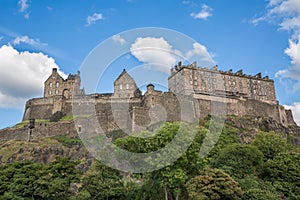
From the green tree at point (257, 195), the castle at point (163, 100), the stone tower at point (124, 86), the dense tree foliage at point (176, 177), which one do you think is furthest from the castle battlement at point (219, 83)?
the green tree at point (257, 195)

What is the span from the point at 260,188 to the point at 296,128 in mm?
51414

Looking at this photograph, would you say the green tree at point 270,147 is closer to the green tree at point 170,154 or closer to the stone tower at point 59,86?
the green tree at point 170,154

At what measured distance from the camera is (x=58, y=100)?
210 feet

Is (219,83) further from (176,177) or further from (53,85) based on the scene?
(176,177)

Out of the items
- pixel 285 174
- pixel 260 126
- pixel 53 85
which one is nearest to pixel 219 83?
pixel 260 126

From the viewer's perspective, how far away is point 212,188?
23.6m

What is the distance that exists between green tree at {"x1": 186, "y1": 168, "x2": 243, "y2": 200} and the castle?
83.0 feet

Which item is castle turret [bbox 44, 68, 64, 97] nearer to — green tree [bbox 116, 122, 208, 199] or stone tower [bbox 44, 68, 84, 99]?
stone tower [bbox 44, 68, 84, 99]

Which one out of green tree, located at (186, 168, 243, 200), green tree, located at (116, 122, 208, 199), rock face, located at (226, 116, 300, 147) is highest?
rock face, located at (226, 116, 300, 147)

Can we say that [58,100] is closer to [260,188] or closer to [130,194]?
[130,194]

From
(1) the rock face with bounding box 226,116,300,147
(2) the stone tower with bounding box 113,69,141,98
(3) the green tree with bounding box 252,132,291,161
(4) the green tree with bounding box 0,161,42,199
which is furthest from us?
(2) the stone tower with bounding box 113,69,141,98

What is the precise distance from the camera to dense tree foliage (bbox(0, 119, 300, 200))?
24.5 meters

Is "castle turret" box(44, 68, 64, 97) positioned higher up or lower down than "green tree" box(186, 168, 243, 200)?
higher up

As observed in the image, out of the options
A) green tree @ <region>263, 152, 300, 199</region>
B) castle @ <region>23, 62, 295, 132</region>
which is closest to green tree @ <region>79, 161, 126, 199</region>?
green tree @ <region>263, 152, 300, 199</region>
